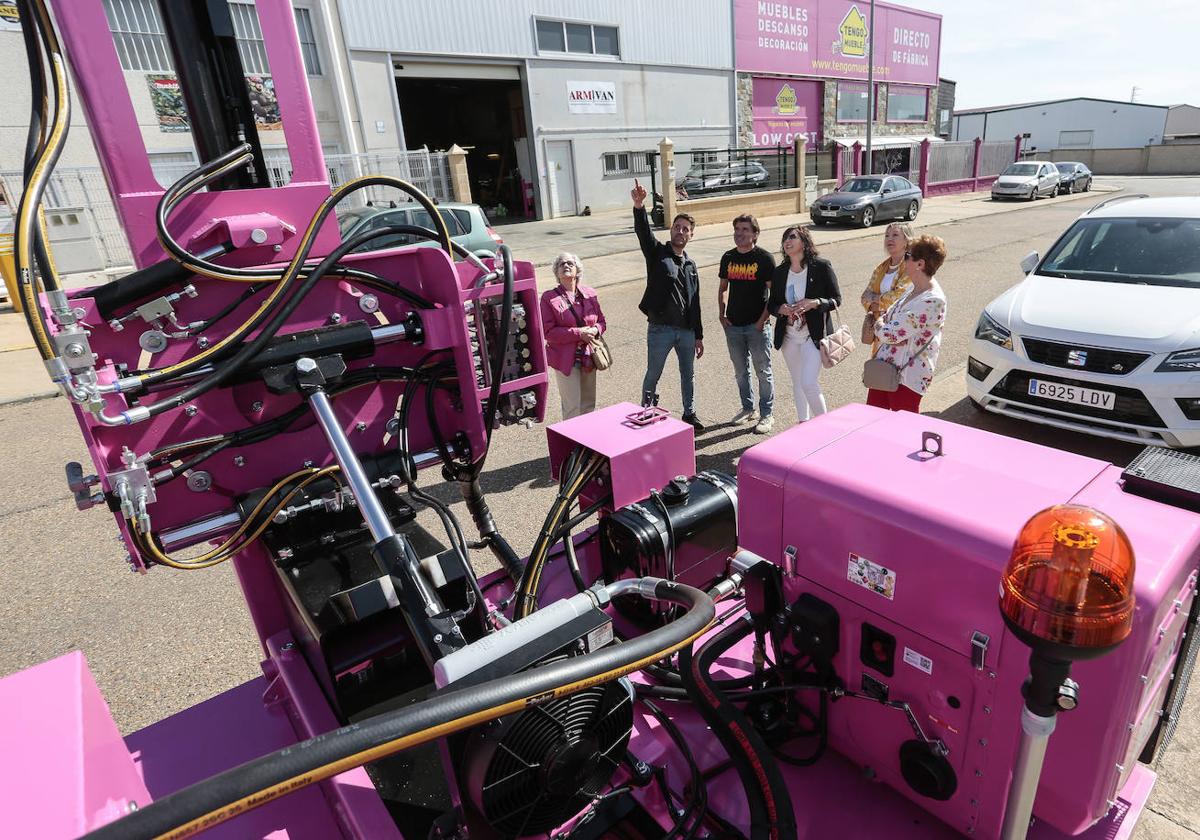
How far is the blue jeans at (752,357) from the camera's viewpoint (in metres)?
5.57

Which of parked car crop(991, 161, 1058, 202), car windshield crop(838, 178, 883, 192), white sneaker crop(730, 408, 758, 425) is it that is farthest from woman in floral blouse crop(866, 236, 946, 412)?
parked car crop(991, 161, 1058, 202)

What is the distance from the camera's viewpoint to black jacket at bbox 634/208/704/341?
5.34 m

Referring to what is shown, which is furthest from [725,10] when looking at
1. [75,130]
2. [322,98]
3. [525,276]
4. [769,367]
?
[525,276]

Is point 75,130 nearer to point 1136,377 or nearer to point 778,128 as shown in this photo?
point 1136,377

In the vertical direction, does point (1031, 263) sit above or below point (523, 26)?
below

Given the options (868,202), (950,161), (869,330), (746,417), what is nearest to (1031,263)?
(869,330)

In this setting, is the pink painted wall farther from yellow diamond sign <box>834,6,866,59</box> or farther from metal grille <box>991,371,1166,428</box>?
metal grille <box>991,371,1166,428</box>

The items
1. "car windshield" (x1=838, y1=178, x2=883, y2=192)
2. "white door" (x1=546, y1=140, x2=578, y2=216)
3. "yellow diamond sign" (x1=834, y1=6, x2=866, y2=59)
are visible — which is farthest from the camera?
"yellow diamond sign" (x1=834, y1=6, x2=866, y2=59)

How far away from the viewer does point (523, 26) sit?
21.7 metres

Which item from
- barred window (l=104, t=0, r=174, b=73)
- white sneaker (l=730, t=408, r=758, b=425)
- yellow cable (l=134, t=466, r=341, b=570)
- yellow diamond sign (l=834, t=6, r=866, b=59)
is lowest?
white sneaker (l=730, t=408, r=758, b=425)

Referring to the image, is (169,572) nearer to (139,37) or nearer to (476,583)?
(476,583)

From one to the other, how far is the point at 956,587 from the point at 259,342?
2010mm

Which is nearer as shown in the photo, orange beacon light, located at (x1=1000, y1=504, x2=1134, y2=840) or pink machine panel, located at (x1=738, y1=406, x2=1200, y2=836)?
orange beacon light, located at (x1=1000, y1=504, x2=1134, y2=840)

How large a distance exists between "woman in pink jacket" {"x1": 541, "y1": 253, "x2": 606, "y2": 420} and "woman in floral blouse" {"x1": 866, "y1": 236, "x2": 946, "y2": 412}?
6.67 ft
